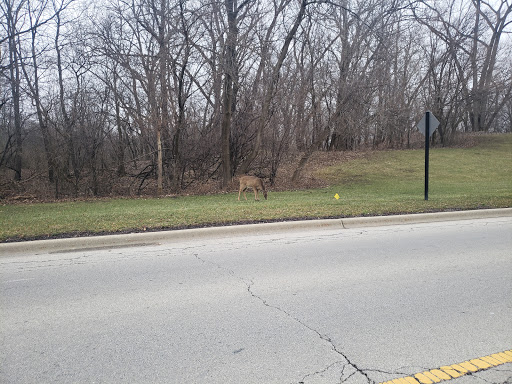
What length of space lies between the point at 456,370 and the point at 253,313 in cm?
204

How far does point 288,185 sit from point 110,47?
11572 millimetres

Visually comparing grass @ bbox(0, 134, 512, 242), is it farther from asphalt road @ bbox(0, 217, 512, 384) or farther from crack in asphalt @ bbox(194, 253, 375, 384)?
crack in asphalt @ bbox(194, 253, 375, 384)

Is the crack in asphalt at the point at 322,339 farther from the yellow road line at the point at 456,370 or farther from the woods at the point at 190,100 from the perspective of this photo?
the woods at the point at 190,100

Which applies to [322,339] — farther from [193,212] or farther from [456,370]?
[193,212]

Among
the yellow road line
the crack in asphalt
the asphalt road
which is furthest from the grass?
the yellow road line

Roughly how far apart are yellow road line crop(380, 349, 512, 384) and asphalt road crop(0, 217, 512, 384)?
6 centimetres

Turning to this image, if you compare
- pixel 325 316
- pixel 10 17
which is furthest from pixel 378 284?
pixel 10 17

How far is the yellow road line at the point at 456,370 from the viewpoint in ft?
9.79

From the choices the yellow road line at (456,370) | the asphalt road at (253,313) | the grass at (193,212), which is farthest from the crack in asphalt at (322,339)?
the grass at (193,212)

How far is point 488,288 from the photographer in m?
4.93

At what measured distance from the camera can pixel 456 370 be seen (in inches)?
122

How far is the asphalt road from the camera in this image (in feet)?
10.5

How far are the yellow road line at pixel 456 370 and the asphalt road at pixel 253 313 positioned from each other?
0.06 meters

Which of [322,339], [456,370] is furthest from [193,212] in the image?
[456,370]
